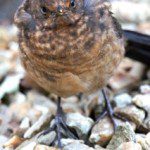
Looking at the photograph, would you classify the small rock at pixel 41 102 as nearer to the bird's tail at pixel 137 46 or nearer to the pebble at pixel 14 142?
the pebble at pixel 14 142

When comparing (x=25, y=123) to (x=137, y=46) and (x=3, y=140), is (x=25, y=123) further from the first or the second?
(x=137, y=46)

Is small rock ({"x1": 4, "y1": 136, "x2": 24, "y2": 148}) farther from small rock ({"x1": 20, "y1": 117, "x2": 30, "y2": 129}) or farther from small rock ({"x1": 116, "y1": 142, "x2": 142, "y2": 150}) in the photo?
small rock ({"x1": 116, "y1": 142, "x2": 142, "y2": 150})

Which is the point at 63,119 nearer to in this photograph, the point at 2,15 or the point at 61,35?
the point at 61,35

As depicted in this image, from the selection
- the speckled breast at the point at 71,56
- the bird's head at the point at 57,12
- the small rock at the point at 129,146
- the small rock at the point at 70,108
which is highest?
the bird's head at the point at 57,12

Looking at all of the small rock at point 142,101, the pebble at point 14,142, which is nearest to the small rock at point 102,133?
the small rock at point 142,101

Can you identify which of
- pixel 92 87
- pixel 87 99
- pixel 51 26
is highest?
pixel 51 26

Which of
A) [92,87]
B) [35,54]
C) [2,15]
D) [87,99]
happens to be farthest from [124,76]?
[2,15]

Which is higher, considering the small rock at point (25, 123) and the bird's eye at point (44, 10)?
the bird's eye at point (44, 10)

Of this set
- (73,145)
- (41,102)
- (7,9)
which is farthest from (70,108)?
(7,9)
